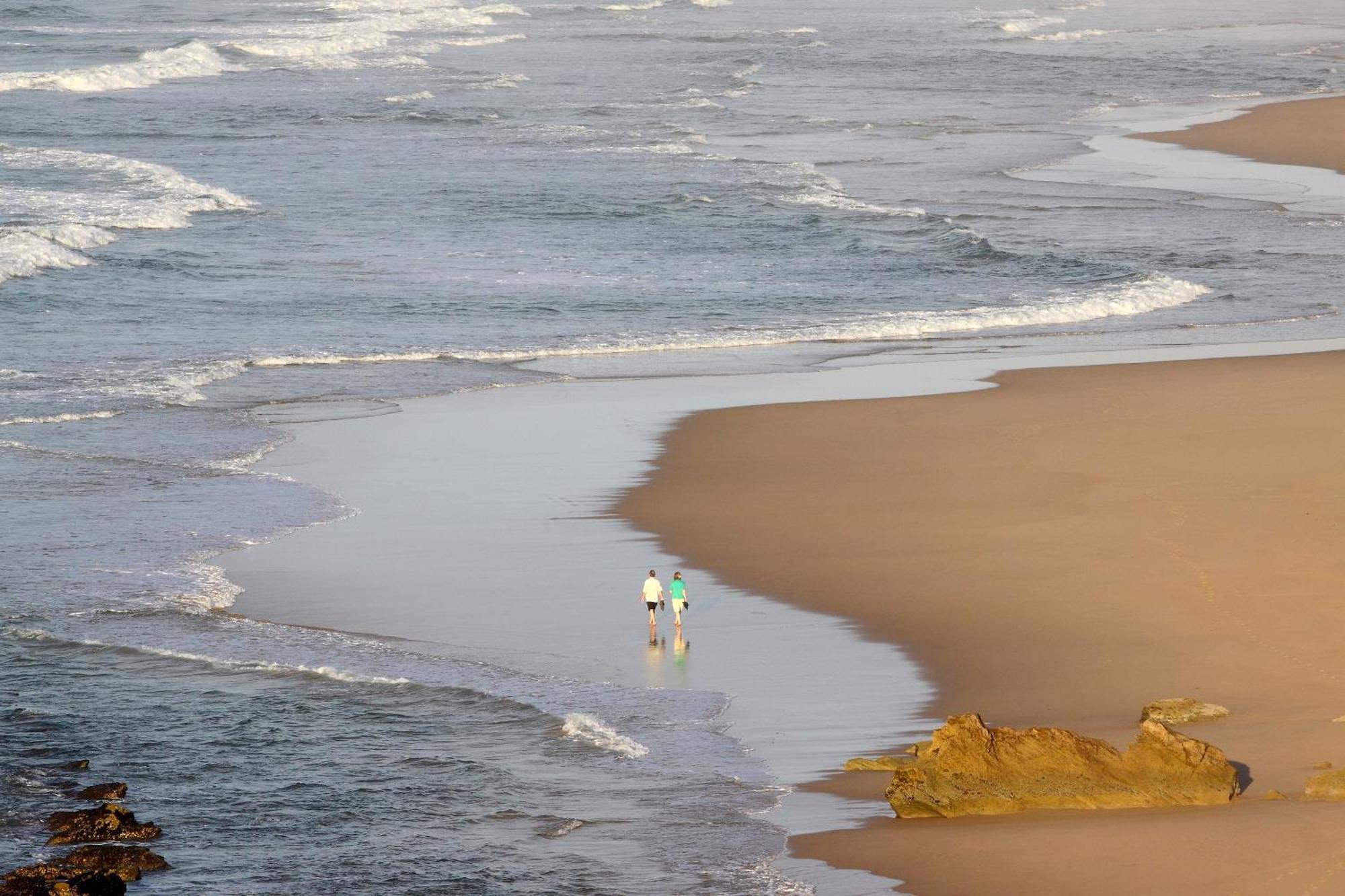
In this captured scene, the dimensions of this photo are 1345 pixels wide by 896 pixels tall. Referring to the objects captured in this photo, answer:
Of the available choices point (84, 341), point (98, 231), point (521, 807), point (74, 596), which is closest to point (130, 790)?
point (521, 807)

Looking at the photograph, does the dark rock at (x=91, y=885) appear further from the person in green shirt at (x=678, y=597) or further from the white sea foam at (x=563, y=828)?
the person in green shirt at (x=678, y=597)

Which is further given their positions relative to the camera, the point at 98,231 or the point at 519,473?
the point at 98,231

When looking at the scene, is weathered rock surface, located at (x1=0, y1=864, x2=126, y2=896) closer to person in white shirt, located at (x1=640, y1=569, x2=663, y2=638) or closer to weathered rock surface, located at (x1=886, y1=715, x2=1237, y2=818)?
weathered rock surface, located at (x1=886, y1=715, x2=1237, y2=818)

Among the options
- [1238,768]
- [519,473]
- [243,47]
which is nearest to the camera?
[1238,768]

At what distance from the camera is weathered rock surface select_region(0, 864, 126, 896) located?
883 centimetres

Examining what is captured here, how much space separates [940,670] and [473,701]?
314 cm

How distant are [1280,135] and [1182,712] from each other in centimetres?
3751

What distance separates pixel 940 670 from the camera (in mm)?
12164

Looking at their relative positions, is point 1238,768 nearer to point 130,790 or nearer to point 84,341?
point 130,790

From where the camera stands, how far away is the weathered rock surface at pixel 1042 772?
31.1 feet

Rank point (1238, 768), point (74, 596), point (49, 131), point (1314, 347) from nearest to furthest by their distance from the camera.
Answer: point (1238, 768) < point (74, 596) < point (1314, 347) < point (49, 131)

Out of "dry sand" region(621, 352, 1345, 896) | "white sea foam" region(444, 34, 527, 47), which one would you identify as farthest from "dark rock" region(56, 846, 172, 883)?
"white sea foam" region(444, 34, 527, 47)

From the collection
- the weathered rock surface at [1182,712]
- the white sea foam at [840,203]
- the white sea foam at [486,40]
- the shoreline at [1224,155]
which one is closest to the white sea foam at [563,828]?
→ the weathered rock surface at [1182,712]

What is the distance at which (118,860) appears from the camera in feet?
30.7
